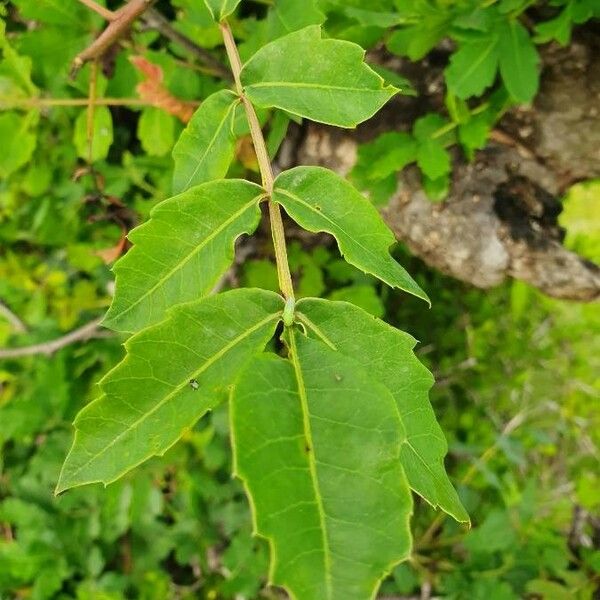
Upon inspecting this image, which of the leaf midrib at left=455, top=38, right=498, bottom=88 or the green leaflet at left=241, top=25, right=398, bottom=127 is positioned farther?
the leaf midrib at left=455, top=38, right=498, bottom=88

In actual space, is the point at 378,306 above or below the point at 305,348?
below

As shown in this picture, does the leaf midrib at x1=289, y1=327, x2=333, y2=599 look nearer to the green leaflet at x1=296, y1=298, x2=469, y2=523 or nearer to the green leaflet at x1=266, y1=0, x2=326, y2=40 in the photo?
the green leaflet at x1=296, y1=298, x2=469, y2=523

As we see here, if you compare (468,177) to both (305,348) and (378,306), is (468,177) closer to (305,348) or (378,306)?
(378,306)

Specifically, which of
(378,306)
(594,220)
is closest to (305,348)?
(378,306)

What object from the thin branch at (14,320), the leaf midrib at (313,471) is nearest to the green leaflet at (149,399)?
the leaf midrib at (313,471)

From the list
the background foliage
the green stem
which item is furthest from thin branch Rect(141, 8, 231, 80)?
the green stem

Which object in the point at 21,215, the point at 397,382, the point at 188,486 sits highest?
the point at 397,382

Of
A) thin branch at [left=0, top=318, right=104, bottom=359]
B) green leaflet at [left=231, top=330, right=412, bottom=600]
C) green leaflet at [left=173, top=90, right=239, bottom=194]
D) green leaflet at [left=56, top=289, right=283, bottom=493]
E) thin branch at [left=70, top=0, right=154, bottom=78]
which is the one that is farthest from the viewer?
thin branch at [left=0, top=318, right=104, bottom=359]
